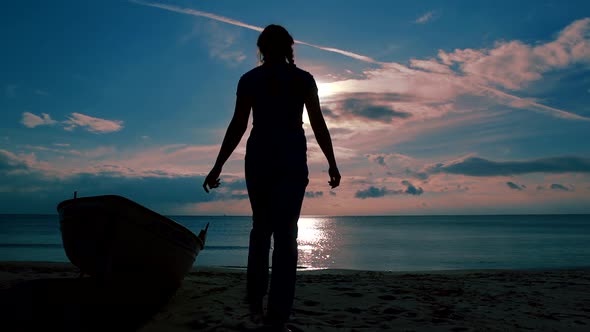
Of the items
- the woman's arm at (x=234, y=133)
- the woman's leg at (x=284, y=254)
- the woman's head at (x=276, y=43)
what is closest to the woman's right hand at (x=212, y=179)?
the woman's arm at (x=234, y=133)

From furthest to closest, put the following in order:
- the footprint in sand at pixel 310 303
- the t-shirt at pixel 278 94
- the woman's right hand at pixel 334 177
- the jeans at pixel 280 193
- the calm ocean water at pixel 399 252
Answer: the calm ocean water at pixel 399 252
the footprint in sand at pixel 310 303
the woman's right hand at pixel 334 177
the t-shirt at pixel 278 94
the jeans at pixel 280 193

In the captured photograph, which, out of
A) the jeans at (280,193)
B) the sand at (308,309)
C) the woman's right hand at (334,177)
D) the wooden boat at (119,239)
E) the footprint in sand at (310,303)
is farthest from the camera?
the footprint in sand at (310,303)

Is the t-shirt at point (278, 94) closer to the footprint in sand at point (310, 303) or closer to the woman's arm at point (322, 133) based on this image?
the woman's arm at point (322, 133)

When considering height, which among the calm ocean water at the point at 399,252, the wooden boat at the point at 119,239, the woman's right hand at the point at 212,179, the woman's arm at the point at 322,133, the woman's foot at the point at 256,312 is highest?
the woman's arm at the point at 322,133

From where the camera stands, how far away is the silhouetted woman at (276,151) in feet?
9.85

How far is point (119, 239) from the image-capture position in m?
4.13

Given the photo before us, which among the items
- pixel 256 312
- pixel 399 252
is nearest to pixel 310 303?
pixel 256 312

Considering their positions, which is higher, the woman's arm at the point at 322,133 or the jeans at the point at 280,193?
the woman's arm at the point at 322,133

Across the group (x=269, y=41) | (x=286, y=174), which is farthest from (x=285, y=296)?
(x=269, y=41)

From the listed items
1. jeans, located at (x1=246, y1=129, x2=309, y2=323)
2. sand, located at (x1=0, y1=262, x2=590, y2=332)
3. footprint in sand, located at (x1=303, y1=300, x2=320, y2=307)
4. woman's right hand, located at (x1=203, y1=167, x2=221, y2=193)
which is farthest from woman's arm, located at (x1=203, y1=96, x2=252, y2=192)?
footprint in sand, located at (x1=303, y1=300, x2=320, y2=307)

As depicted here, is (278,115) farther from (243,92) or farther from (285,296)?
(285,296)

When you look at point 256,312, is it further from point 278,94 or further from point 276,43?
point 276,43

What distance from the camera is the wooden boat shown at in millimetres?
4137

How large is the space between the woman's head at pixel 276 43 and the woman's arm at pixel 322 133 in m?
0.44
